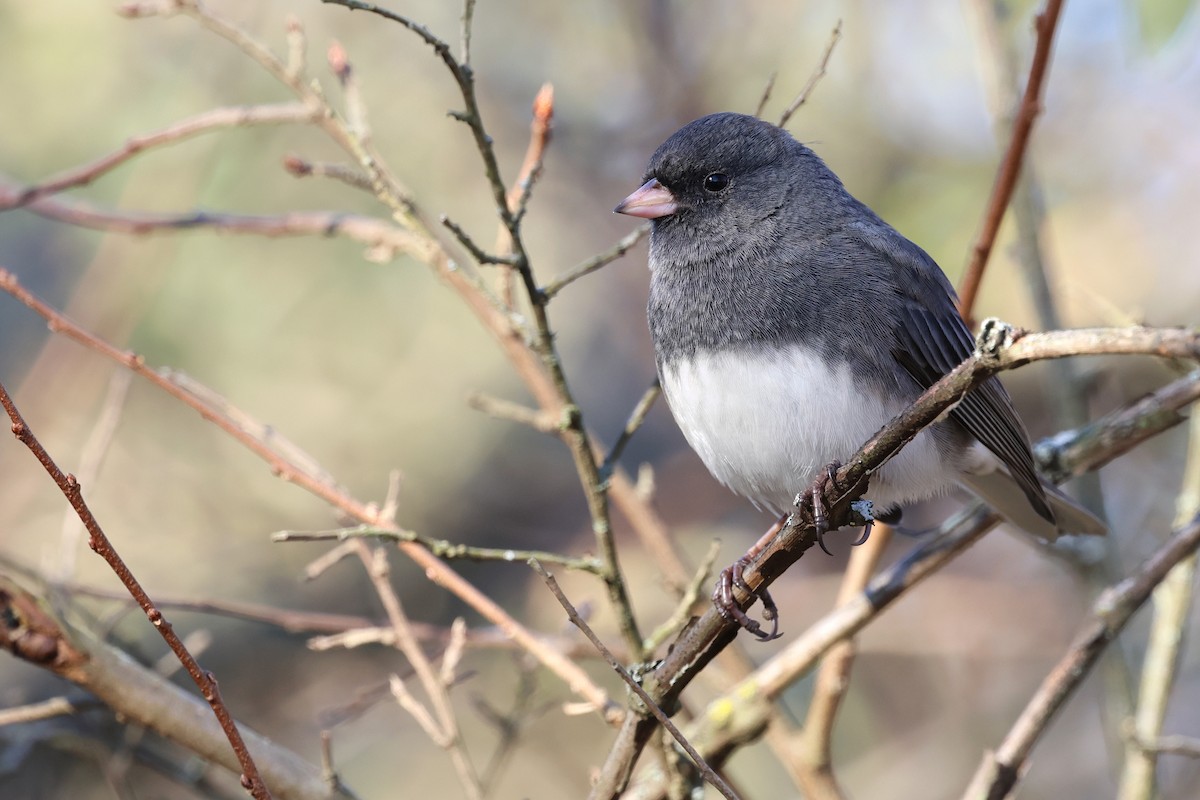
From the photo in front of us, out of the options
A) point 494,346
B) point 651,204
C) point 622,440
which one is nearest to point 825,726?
point 622,440

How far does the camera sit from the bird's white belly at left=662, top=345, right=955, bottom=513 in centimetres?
193

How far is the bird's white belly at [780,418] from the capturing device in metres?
1.93

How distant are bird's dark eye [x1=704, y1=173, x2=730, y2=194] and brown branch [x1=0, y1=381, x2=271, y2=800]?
4.71 feet

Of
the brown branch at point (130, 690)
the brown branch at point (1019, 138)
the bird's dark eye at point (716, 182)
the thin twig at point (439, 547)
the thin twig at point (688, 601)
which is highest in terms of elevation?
the brown branch at point (1019, 138)

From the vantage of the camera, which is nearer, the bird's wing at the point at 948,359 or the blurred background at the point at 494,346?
the bird's wing at the point at 948,359

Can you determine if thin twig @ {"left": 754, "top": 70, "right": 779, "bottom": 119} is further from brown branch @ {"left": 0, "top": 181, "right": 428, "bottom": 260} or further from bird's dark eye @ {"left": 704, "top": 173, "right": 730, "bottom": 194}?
brown branch @ {"left": 0, "top": 181, "right": 428, "bottom": 260}

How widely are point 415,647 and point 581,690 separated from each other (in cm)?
29

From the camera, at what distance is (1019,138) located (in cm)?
209

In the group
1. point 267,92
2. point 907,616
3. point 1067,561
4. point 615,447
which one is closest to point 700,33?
point 267,92

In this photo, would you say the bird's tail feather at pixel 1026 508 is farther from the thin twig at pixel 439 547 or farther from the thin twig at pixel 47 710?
the thin twig at pixel 47 710

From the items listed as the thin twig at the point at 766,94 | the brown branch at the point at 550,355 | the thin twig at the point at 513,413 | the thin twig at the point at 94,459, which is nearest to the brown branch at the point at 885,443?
the brown branch at the point at 550,355

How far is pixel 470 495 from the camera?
489cm

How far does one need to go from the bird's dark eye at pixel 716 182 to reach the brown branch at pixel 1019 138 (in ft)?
1.71

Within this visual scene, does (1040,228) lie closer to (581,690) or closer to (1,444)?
(581,690)
